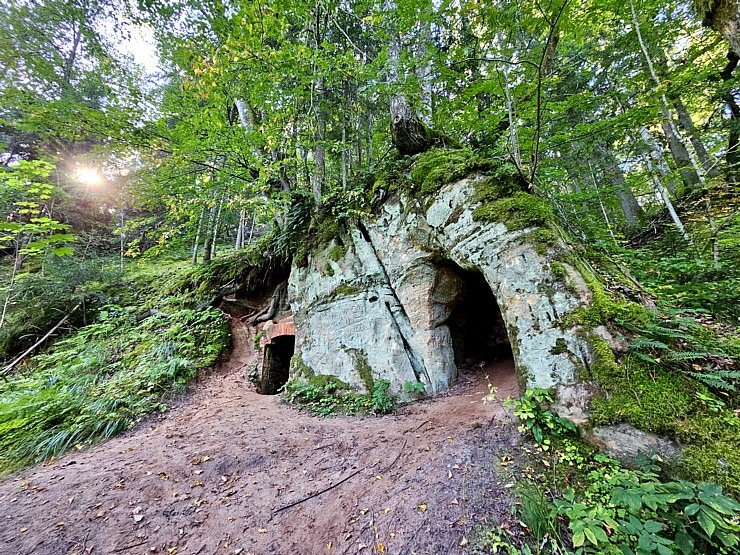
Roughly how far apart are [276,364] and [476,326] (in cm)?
510

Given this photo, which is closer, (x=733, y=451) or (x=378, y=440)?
(x=733, y=451)

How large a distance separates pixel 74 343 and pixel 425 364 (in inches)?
389

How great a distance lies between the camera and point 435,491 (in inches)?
106

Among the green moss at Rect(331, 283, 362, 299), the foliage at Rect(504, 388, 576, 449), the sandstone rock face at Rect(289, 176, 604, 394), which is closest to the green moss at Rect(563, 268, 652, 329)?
the sandstone rock face at Rect(289, 176, 604, 394)

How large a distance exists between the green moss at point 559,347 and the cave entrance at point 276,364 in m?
5.77

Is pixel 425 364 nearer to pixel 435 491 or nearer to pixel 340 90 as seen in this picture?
pixel 435 491

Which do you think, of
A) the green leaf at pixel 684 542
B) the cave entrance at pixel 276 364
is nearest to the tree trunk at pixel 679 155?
the green leaf at pixel 684 542

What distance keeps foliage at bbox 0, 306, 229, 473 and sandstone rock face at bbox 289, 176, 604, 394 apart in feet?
9.68

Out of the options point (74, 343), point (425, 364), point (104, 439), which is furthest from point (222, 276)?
point (425, 364)

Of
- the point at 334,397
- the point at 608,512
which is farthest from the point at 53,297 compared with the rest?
the point at 608,512

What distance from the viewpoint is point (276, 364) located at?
23.8ft

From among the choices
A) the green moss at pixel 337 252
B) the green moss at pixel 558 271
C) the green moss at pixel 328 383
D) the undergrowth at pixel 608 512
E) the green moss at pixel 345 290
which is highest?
the green moss at pixel 337 252

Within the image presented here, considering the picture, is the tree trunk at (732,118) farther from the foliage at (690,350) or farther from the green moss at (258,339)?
the green moss at (258,339)

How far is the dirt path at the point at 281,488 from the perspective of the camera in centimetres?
249
